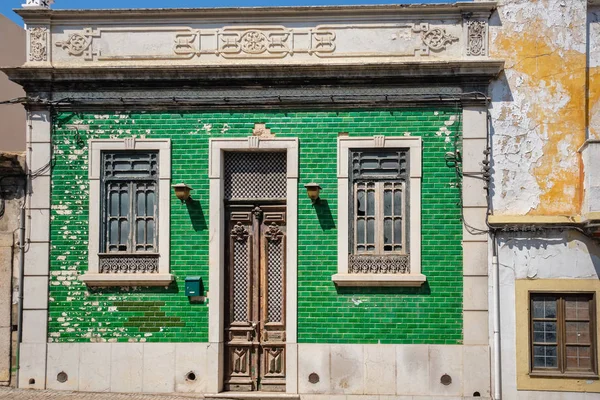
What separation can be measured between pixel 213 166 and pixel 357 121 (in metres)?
2.30

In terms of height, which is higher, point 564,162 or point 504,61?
point 504,61

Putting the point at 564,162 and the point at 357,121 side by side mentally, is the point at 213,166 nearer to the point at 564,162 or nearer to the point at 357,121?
the point at 357,121

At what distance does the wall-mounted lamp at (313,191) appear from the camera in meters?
10.4

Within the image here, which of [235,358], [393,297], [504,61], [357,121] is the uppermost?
[504,61]

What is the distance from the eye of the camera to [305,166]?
10672 mm

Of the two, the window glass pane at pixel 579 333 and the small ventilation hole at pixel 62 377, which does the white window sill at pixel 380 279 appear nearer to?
the window glass pane at pixel 579 333

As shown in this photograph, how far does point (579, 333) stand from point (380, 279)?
2.97 metres

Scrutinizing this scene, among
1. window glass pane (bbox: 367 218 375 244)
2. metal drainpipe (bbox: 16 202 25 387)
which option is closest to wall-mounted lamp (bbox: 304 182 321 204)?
window glass pane (bbox: 367 218 375 244)

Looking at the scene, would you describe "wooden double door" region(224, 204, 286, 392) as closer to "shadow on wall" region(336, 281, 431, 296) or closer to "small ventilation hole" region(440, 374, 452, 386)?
"shadow on wall" region(336, 281, 431, 296)

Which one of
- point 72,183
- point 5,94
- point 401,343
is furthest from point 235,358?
point 5,94

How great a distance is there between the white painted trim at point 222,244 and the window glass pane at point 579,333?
4.00m

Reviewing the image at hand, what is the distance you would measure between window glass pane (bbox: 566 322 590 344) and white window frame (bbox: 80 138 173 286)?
19.4 feet

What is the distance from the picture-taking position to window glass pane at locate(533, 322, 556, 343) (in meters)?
10.2

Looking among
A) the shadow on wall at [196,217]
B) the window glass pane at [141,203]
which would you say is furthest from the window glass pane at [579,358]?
the window glass pane at [141,203]
